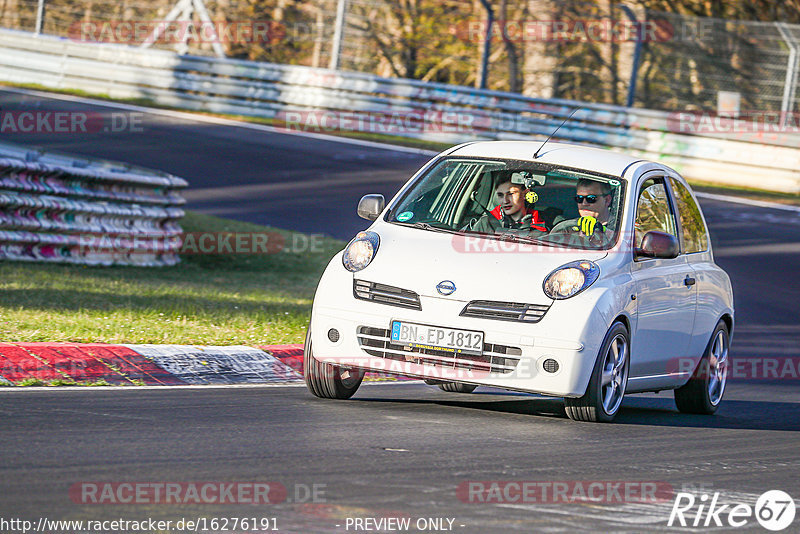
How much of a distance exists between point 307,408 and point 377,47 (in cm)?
2023

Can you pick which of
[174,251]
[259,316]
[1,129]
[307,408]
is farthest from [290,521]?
[1,129]

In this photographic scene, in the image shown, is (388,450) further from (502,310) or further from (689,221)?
(689,221)

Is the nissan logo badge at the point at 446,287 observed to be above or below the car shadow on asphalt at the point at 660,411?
above

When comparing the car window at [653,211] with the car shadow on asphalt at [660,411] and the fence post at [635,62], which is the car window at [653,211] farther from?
the fence post at [635,62]

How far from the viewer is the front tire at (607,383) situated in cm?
754

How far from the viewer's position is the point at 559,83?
90.4 feet

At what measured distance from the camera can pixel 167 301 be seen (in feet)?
37.7

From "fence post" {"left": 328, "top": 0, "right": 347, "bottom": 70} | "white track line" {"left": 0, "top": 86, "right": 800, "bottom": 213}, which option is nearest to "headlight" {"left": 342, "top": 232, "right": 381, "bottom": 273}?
"white track line" {"left": 0, "top": 86, "right": 800, "bottom": 213}

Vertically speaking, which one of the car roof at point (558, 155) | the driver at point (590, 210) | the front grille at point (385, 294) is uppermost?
the car roof at point (558, 155)

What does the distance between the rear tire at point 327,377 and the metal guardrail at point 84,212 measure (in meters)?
5.87

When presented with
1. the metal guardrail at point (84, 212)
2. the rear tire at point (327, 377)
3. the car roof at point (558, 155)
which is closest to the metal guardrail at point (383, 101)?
the metal guardrail at point (84, 212)

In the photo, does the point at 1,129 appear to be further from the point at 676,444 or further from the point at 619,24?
the point at 676,444

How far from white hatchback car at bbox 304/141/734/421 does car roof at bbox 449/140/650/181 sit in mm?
13

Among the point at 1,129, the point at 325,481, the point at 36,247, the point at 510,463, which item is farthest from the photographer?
the point at 1,129
